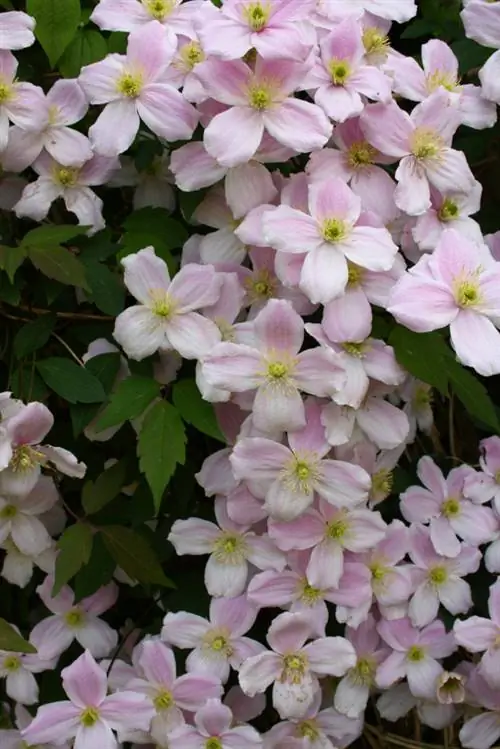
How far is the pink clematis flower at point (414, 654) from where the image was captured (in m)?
0.97

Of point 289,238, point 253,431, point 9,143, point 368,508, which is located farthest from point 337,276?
point 9,143

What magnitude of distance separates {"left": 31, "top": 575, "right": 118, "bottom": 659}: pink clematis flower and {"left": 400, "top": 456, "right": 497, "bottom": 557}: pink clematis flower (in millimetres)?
372

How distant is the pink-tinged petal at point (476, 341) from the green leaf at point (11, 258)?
0.42 meters

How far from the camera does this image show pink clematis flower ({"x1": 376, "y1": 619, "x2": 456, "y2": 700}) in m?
0.97

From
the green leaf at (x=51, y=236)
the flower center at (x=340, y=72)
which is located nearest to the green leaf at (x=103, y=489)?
the green leaf at (x=51, y=236)

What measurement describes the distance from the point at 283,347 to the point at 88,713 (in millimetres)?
440

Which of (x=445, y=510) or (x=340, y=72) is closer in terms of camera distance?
(x=340, y=72)

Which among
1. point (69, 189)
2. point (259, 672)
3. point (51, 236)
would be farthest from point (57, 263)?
point (259, 672)

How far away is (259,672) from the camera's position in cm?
89

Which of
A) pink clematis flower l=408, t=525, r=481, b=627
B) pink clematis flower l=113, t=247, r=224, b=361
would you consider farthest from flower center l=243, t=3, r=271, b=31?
pink clematis flower l=408, t=525, r=481, b=627

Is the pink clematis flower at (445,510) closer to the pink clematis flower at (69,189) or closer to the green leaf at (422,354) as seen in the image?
the green leaf at (422,354)

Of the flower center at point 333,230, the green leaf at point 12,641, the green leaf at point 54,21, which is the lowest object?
the green leaf at point 12,641

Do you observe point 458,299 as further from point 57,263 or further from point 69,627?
point 69,627

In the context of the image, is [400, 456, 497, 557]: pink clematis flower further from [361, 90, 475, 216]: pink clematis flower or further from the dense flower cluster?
[361, 90, 475, 216]: pink clematis flower
